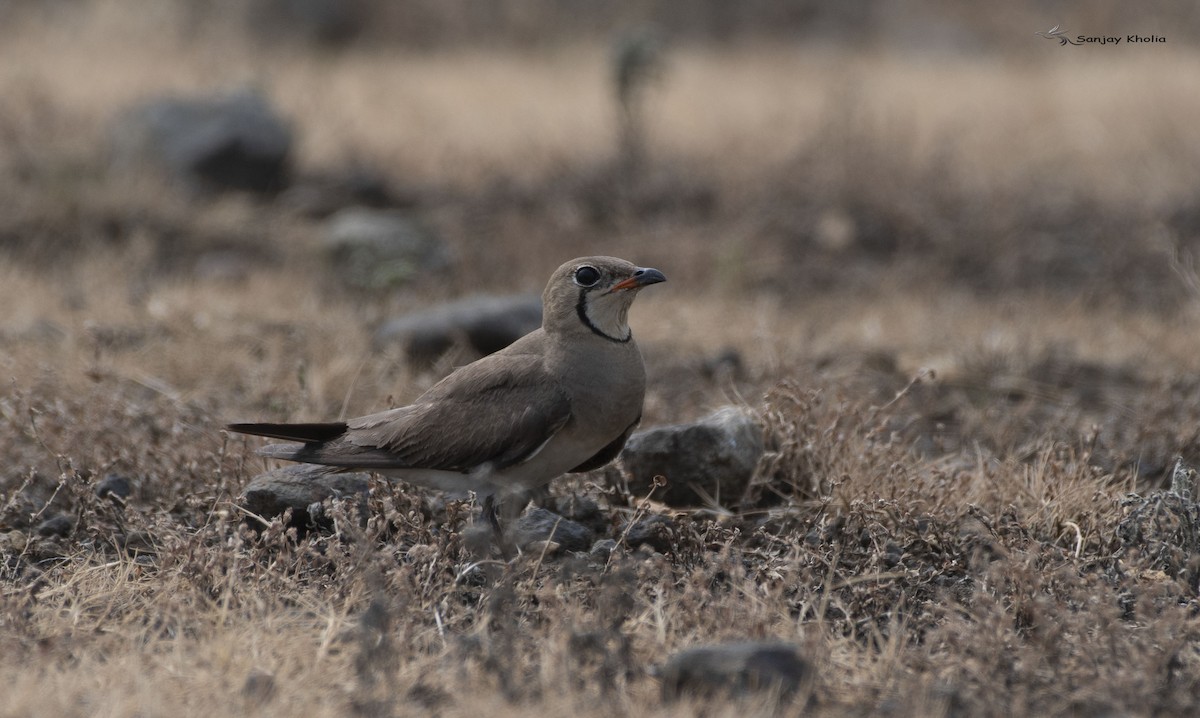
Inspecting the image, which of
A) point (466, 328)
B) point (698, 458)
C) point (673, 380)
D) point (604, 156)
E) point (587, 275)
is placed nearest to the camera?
point (587, 275)

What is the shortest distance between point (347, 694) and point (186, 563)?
0.97m

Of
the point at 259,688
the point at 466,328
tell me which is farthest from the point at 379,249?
the point at 259,688

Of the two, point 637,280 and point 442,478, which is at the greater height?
point 637,280

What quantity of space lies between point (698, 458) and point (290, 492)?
1.51 metres

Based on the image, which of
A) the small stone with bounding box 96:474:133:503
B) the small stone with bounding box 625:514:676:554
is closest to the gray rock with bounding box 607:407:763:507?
the small stone with bounding box 625:514:676:554

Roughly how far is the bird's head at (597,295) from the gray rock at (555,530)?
2.34ft

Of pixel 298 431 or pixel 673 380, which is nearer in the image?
pixel 298 431

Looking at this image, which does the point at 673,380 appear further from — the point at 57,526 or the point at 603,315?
the point at 57,526

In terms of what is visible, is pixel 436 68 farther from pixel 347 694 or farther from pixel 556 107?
pixel 347 694

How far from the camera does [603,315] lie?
4.49 metres

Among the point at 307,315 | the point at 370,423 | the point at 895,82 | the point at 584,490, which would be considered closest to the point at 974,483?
the point at 584,490

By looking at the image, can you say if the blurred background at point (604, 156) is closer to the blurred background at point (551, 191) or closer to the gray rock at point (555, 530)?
the blurred background at point (551, 191)

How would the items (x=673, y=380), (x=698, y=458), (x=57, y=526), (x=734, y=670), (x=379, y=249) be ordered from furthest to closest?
(x=379, y=249), (x=673, y=380), (x=698, y=458), (x=57, y=526), (x=734, y=670)

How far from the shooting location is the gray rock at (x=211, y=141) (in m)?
10.2
